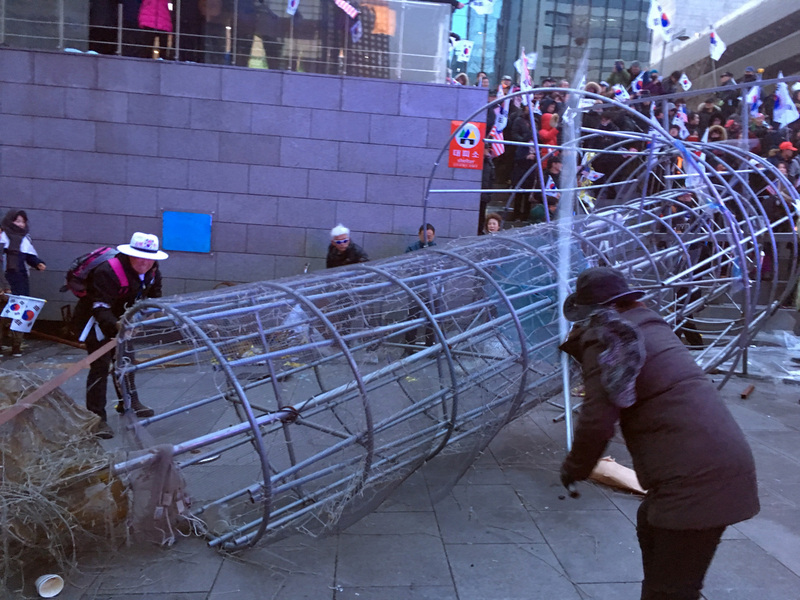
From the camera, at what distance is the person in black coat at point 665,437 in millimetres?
2318

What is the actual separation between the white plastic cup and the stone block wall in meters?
6.52

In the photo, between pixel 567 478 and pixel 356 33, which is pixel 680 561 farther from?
pixel 356 33

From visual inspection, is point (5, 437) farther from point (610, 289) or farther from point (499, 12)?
point (499, 12)

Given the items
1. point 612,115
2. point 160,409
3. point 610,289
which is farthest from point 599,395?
point 612,115

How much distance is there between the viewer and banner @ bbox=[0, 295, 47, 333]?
7.53 m

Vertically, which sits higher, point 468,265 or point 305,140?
point 305,140

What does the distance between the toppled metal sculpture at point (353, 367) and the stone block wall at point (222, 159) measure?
15.0 feet

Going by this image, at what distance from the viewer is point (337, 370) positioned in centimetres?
418

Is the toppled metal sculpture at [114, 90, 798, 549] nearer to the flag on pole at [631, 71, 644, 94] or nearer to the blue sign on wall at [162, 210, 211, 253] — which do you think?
the blue sign on wall at [162, 210, 211, 253]

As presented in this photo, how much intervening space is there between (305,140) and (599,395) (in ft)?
25.3

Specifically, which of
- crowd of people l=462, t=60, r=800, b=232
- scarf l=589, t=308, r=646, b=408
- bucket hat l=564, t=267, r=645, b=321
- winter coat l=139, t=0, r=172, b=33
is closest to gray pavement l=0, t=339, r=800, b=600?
scarf l=589, t=308, r=646, b=408

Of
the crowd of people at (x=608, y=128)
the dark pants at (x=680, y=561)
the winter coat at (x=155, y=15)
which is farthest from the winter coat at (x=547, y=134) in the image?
the dark pants at (x=680, y=561)

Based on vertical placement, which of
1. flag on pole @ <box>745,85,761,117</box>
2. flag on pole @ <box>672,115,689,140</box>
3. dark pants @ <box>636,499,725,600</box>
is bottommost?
dark pants @ <box>636,499,725,600</box>

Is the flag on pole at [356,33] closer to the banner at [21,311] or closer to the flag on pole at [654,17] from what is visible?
the banner at [21,311]
